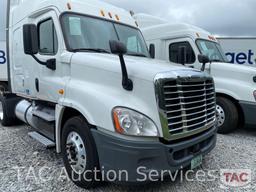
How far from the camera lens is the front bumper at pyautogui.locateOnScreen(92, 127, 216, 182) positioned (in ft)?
8.82

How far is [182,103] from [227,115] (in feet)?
11.2

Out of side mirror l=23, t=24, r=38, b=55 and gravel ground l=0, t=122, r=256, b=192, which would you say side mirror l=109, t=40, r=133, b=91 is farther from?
side mirror l=23, t=24, r=38, b=55

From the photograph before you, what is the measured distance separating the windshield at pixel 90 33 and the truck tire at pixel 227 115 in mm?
2722

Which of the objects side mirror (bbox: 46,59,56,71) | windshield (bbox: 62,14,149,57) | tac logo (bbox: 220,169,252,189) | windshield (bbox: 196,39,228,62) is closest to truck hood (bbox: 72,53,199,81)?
windshield (bbox: 62,14,149,57)

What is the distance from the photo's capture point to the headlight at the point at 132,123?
8.93 feet

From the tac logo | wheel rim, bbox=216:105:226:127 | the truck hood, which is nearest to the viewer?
the truck hood

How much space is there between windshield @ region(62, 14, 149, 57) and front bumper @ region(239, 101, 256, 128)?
9.38 ft

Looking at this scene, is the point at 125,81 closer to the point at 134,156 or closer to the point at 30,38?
the point at 134,156

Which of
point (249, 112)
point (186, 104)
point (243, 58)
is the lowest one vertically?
point (249, 112)

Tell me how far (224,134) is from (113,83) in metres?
4.03

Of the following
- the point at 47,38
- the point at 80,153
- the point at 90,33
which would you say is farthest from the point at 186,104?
the point at 47,38

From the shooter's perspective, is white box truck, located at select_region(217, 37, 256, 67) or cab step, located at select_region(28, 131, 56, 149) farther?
white box truck, located at select_region(217, 37, 256, 67)

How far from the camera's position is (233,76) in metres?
5.96

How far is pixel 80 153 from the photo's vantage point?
3.18 metres
